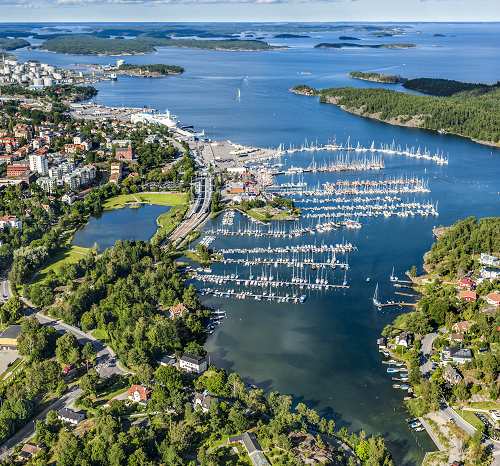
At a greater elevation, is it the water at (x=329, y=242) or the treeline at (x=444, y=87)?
the treeline at (x=444, y=87)

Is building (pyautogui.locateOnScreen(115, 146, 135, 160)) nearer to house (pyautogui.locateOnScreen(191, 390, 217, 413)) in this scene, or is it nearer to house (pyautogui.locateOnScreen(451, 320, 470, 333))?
house (pyautogui.locateOnScreen(191, 390, 217, 413))

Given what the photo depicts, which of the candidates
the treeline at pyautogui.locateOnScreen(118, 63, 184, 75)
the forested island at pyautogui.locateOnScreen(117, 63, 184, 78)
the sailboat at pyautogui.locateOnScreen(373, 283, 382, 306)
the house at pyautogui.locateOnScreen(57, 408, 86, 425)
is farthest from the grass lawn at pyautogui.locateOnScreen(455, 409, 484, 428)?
the treeline at pyautogui.locateOnScreen(118, 63, 184, 75)

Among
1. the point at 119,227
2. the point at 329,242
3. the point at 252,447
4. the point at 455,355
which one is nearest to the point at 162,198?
the point at 119,227

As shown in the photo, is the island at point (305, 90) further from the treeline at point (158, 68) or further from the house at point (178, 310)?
the house at point (178, 310)

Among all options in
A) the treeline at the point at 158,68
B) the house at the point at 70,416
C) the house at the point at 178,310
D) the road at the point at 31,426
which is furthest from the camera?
the treeline at the point at 158,68

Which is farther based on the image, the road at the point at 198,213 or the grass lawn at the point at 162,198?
the grass lawn at the point at 162,198

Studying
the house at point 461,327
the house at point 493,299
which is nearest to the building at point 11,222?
the house at point 461,327

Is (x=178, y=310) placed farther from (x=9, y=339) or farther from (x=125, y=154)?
(x=125, y=154)
